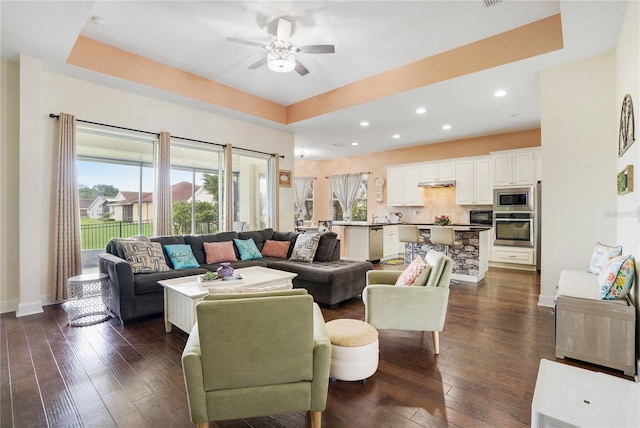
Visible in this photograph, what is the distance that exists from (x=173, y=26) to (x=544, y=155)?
4.80 meters

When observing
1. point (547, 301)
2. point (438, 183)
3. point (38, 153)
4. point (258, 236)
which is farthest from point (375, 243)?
point (38, 153)

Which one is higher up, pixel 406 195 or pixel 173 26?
pixel 173 26

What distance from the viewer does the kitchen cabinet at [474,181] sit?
6812 mm

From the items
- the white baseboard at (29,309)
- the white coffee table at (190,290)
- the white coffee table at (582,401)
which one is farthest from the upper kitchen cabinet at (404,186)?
the white baseboard at (29,309)

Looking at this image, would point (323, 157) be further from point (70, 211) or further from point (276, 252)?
point (70, 211)

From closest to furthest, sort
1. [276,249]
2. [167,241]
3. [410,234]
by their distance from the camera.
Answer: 1. [167,241]
2. [276,249]
3. [410,234]

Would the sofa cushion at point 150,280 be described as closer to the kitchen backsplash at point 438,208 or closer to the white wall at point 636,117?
the white wall at point 636,117

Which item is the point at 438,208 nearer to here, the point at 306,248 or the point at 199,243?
the point at 306,248

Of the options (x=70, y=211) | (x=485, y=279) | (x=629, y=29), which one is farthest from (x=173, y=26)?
(x=485, y=279)

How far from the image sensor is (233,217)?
588 cm

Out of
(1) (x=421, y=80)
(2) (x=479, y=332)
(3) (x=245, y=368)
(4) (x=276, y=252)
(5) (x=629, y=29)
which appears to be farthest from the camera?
(4) (x=276, y=252)

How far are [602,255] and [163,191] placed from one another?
5.73 metres

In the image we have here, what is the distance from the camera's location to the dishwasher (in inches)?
283

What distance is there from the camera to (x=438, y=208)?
787 centimetres
